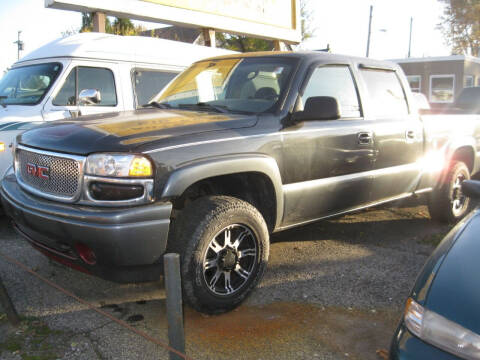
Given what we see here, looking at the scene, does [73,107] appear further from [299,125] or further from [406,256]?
[406,256]

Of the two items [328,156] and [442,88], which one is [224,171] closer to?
[328,156]

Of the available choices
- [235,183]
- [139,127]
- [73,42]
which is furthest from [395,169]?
[73,42]

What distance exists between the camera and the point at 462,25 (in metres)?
42.8

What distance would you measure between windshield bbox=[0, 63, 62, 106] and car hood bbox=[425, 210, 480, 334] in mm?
4884

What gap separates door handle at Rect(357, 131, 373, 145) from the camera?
4.07 m

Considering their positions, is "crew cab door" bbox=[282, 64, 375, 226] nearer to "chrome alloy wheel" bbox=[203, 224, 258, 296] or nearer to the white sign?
"chrome alloy wheel" bbox=[203, 224, 258, 296]

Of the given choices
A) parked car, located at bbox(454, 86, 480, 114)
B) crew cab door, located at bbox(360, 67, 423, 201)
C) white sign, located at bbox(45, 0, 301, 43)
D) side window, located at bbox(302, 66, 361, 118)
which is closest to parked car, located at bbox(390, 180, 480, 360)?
side window, located at bbox(302, 66, 361, 118)

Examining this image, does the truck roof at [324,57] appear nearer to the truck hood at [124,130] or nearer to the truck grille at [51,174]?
the truck hood at [124,130]

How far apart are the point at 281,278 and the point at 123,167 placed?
1768 millimetres

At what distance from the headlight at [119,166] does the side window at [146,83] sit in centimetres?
373

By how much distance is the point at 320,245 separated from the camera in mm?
4738

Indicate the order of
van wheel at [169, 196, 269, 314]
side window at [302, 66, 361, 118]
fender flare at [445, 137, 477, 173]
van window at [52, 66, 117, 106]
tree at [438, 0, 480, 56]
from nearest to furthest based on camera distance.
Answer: van wheel at [169, 196, 269, 314] < side window at [302, 66, 361, 118] < fender flare at [445, 137, 477, 173] < van window at [52, 66, 117, 106] < tree at [438, 0, 480, 56]

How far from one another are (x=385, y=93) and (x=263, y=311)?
2534 mm

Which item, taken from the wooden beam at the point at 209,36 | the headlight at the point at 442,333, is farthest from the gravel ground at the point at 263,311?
the wooden beam at the point at 209,36
